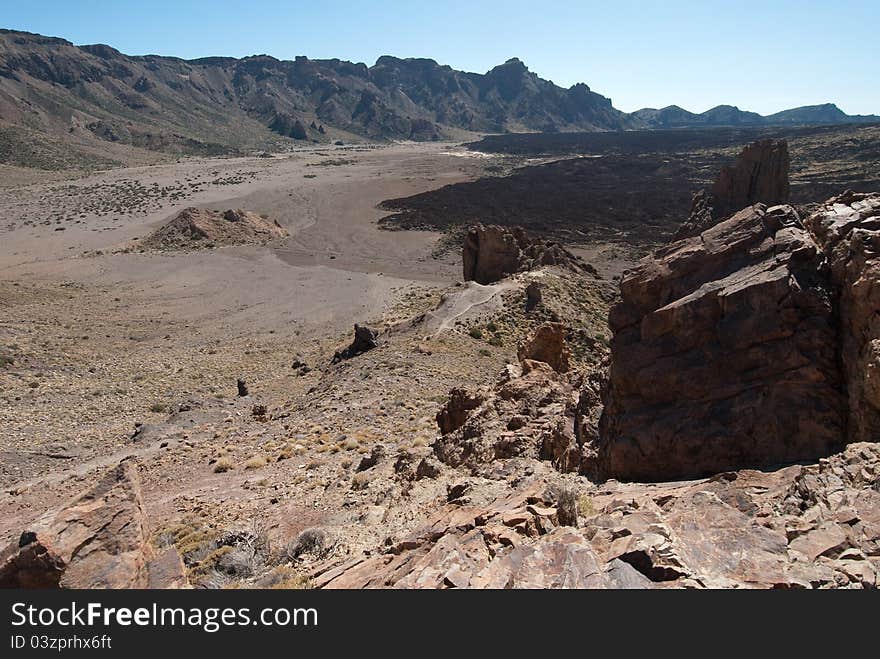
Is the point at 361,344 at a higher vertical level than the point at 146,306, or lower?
lower

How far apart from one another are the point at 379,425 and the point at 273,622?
1169cm

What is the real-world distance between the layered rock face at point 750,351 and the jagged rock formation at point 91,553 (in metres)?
6.32

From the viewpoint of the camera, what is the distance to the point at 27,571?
22.1 feet

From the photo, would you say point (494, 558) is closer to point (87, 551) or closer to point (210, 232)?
point (87, 551)

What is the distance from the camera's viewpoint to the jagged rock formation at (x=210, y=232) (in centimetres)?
5153

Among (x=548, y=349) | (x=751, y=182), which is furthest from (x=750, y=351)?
(x=751, y=182)

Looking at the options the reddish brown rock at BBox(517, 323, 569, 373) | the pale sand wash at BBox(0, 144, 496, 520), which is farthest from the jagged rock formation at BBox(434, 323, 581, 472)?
the pale sand wash at BBox(0, 144, 496, 520)

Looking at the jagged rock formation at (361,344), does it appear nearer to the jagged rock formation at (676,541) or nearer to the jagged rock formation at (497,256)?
the jagged rock formation at (497,256)

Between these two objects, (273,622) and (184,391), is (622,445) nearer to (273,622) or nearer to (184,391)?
(273,622)

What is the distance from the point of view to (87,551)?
7.14 meters

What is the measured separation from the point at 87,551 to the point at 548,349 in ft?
43.3

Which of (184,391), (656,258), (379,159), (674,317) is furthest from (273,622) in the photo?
(379,159)

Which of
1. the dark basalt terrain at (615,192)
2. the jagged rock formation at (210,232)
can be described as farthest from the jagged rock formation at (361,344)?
the dark basalt terrain at (615,192)

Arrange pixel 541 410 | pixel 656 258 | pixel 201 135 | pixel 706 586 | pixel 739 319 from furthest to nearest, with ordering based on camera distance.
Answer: pixel 201 135 → pixel 541 410 → pixel 656 258 → pixel 739 319 → pixel 706 586
